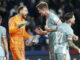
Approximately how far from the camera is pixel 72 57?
48.3 feet

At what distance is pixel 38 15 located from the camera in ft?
56.0

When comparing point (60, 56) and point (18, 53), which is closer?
point (60, 56)

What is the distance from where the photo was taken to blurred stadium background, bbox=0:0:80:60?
14.6 meters

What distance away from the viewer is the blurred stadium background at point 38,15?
14633 mm

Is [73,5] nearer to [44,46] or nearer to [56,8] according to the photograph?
[56,8]

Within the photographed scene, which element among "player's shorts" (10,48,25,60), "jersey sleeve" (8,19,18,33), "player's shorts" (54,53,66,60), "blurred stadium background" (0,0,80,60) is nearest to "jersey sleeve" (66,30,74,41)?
"player's shorts" (54,53,66,60)

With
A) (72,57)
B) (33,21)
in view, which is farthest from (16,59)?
(33,21)

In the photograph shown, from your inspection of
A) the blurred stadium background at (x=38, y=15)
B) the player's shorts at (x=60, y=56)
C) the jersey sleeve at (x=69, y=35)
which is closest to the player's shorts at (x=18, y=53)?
the player's shorts at (x=60, y=56)

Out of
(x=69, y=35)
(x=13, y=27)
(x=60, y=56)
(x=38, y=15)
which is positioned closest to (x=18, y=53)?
(x=13, y=27)

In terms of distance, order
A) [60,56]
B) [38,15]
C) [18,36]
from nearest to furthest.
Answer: [60,56] → [18,36] → [38,15]

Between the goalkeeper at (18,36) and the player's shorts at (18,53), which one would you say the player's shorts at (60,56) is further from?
the player's shorts at (18,53)

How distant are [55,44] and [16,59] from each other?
2016 mm

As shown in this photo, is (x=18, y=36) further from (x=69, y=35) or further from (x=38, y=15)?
(x=38, y=15)

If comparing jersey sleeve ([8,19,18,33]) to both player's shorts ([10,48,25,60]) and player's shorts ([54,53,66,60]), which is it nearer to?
player's shorts ([10,48,25,60])
